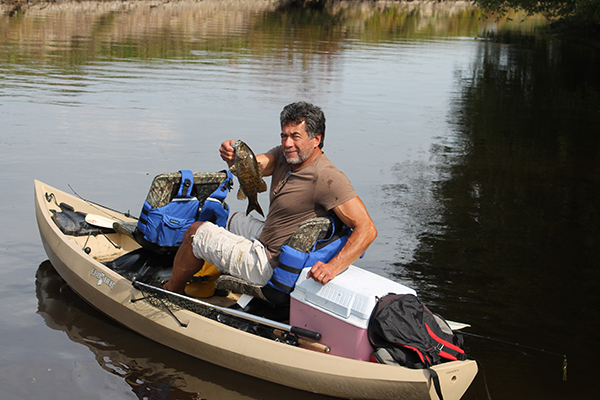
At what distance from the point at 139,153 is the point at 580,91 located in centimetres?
1613

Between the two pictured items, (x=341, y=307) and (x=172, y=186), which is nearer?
(x=341, y=307)

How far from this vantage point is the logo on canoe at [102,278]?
520 cm

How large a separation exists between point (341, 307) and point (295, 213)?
0.82 m

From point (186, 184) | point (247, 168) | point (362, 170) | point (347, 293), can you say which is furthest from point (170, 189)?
point (362, 170)

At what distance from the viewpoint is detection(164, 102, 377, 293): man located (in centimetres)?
427

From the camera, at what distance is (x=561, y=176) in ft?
34.6

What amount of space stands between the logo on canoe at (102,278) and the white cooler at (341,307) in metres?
1.76

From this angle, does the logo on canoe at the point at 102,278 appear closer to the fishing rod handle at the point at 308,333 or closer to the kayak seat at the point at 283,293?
the kayak seat at the point at 283,293

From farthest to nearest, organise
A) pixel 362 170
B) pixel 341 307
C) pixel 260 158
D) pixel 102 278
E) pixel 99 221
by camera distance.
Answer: pixel 362 170 → pixel 99 221 → pixel 102 278 → pixel 260 158 → pixel 341 307

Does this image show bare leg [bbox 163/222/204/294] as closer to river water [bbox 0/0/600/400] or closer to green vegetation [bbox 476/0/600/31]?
river water [bbox 0/0/600/400]

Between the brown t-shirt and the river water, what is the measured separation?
115 centimetres

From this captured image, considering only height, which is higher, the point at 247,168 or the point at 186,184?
the point at 247,168

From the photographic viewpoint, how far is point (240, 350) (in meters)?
4.51

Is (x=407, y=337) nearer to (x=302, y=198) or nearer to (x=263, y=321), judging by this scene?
(x=263, y=321)
